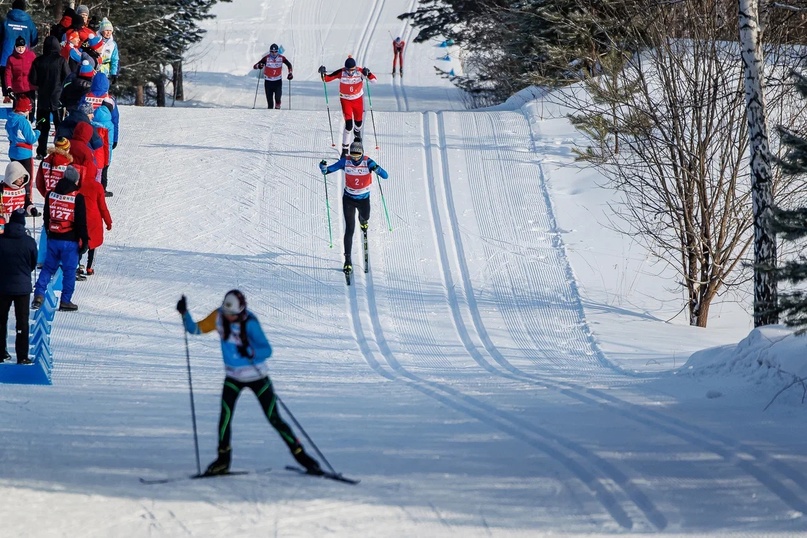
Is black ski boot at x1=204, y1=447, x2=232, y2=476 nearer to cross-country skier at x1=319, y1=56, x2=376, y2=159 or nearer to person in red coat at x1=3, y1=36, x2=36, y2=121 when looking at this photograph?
person in red coat at x1=3, y1=36, x2=36, y2=121

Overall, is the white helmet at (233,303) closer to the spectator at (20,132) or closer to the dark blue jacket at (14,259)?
the dark blue jacket at (14,259)

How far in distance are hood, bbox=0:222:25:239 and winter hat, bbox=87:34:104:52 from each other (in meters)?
7.91

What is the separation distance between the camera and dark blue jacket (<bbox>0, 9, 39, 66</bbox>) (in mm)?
17062

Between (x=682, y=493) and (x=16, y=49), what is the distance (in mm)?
13225

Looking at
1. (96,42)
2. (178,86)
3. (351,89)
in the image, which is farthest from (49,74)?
(178,86)

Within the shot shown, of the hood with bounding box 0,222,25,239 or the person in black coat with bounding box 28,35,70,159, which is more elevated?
the person in black coat with bounding box 28,35,70,159

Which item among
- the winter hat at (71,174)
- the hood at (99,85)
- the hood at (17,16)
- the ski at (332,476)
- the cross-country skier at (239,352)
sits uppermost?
the hood at (17,16)

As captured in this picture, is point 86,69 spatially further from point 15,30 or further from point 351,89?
point 351,89

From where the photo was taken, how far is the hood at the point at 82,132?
1272 cm

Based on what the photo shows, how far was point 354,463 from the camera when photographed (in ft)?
26.6

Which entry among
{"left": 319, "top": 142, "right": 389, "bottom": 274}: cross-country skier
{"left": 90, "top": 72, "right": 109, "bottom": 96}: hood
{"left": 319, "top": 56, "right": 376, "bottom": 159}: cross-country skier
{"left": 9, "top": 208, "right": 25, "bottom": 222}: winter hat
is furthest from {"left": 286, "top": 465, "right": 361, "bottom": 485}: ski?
{"left": 319, "top": 56, "right": 376, "bottom": 159}: cross-country skier

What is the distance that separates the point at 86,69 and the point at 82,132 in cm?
305

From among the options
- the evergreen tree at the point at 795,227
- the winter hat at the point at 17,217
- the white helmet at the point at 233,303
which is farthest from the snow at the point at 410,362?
the winter hat at the point at 17,217

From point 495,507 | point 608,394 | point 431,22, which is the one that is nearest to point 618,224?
point 608,394
